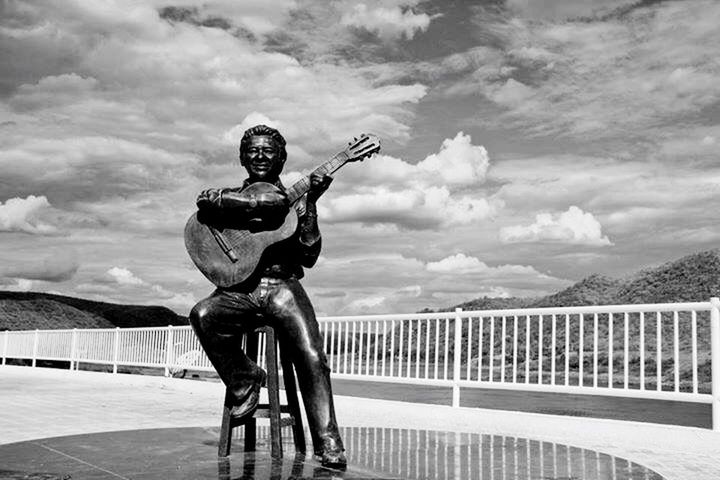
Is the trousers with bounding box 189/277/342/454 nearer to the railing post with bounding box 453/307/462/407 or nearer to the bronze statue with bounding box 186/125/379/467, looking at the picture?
the bronze statue with bounding box 186/125/379/467

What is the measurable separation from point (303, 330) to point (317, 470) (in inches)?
28.4

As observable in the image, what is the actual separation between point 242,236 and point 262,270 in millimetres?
215

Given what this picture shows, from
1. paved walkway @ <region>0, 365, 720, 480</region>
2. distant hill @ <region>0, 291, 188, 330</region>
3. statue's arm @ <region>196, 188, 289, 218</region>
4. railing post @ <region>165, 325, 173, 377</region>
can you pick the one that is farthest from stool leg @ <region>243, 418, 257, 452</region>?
distant hill @ <region>0, 291, 188, 330</region>

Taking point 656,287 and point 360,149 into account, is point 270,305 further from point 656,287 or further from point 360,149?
point 656,287

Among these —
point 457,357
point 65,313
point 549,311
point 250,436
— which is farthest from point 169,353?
point 65,313

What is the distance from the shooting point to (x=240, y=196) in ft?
13.5

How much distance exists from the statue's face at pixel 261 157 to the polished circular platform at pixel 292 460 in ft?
5.17

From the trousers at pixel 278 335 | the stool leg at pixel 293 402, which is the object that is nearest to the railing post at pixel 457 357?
the stool leg at pixel 293 402

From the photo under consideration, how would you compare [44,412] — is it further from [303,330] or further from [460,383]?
[303,330]

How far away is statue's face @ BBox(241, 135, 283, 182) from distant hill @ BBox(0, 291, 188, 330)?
112 feet

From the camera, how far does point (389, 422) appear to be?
7.42 m

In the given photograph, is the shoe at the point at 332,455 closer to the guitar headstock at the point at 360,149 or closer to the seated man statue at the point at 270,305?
the seated man statue at the point at 270,305

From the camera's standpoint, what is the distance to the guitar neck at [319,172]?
4.27 m

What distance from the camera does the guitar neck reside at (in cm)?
427
